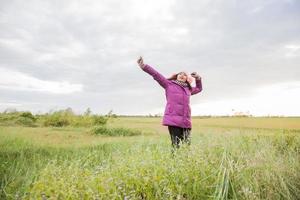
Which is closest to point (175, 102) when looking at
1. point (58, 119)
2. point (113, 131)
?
point (113, 131)

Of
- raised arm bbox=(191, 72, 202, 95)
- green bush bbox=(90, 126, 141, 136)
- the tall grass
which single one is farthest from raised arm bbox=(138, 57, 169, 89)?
green bush bbox=(90, 126, 141, 136)

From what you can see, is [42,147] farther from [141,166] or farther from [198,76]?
[141,166]

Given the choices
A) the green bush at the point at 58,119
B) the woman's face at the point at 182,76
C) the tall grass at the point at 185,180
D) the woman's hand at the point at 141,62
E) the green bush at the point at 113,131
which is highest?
the woman's hand at the point at 141,62

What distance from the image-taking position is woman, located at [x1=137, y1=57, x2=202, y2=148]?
733cm

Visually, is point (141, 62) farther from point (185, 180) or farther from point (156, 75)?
point (185, 180)

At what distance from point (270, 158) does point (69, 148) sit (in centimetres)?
573

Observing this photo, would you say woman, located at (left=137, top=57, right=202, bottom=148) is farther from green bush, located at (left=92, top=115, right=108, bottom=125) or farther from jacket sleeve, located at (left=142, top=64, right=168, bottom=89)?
green bush, located at (left=92, top=115, right=108, bottom=125)

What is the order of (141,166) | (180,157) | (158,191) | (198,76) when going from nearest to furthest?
(158,191) < (141,166) < (180,157) < (198,76)

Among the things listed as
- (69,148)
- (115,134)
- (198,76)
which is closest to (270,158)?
(198,76)

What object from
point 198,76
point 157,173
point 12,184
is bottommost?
point 12,184

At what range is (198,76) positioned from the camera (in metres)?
7.91

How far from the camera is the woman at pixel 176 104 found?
289 inches

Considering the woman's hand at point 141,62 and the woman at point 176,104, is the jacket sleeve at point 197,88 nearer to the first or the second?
the woman at point 176,104

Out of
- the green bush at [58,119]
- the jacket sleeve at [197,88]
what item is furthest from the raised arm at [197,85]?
the green bush at [58,119]
